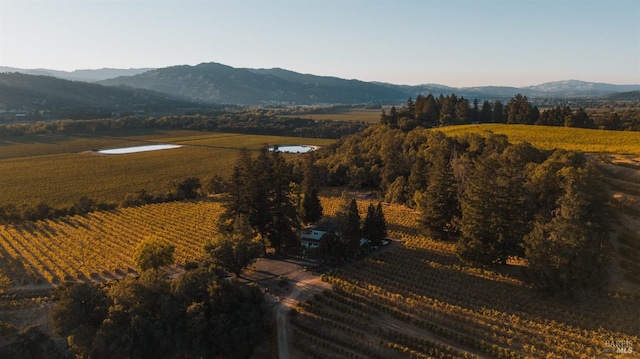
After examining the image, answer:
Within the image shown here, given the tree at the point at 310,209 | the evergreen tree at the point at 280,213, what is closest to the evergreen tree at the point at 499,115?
the tree at the point at 310,209

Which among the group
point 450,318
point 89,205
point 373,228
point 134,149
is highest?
point 134,149

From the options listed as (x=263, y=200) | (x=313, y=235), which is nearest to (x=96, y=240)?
(x=263, y=200)

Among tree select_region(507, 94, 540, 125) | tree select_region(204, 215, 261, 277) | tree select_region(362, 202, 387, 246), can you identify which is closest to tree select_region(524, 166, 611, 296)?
A: tree select_region(362, 202, 387, 246)

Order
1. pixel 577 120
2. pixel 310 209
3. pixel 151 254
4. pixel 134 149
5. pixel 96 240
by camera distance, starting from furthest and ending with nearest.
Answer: pixel 134 149 < pixel 577 120 < pixel 310 209 < pixel 96 240 < pixel 151 254

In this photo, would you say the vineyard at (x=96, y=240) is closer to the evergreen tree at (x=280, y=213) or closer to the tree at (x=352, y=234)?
the evergreen tree at (x=280, y=213)

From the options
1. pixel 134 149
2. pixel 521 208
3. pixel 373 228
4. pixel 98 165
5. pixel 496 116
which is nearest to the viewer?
pixel 521 208

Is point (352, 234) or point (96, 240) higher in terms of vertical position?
point (352, 234)

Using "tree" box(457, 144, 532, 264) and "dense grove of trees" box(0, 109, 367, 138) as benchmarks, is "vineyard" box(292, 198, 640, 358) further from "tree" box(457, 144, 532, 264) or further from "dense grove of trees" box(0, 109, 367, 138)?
"dense grove of trees" box(0, 109, 367, 138)

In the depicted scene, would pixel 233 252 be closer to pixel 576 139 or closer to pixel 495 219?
pixel 495 219
